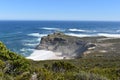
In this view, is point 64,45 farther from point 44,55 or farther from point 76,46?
point 44,55

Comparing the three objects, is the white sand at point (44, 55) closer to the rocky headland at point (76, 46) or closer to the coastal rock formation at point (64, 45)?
the rocky headland at point (76, 46)

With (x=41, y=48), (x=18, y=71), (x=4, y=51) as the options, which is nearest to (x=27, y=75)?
(x=18, y=71)

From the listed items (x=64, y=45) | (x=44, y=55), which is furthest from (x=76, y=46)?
(x=44, y=55)

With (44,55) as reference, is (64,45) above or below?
above

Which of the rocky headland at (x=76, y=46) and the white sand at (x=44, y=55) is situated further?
the white sand at (x=44, y=55)

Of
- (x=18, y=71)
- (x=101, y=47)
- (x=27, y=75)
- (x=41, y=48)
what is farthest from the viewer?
(x=41, y=48)

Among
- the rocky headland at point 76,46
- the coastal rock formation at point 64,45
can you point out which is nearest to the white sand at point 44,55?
the rocky headland at point 76,46

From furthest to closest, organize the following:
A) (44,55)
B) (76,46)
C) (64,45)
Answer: (64,45) < (76,46) < (44,55)

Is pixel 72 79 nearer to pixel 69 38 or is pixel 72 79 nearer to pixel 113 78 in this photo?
pixel 113 78
